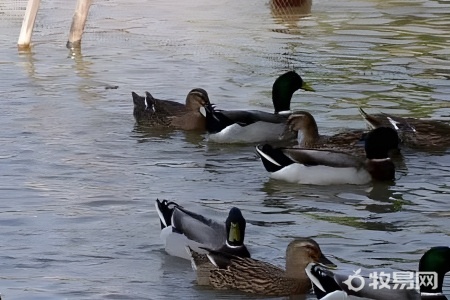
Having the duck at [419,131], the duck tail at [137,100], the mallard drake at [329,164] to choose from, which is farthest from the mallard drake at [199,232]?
the duck tail at [137,100]

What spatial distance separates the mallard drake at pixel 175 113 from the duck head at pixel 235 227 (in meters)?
5.25

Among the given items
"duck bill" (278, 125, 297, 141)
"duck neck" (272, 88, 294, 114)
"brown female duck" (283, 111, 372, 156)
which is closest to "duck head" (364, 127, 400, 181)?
"brown female duck" (283, 111, 372, 156)

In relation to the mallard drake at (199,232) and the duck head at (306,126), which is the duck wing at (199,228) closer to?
the mallard drake at (199,232)

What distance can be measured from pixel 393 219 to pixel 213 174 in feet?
7.02

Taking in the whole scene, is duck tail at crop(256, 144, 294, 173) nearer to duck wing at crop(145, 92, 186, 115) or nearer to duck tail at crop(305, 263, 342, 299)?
duck wing at crop(145, 92, 186, 115)

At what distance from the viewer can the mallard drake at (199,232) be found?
888 cm

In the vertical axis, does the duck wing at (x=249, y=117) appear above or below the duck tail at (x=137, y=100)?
above

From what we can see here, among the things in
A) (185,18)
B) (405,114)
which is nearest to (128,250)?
(405,114)

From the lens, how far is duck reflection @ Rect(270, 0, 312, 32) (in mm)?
21891

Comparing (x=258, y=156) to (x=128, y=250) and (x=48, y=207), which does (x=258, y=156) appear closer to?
(x=48, y=207)

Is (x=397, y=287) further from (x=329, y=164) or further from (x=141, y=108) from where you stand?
(x=141, y=108)

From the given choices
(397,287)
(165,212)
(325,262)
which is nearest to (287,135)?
(165,212)

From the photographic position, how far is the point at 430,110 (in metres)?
14.6

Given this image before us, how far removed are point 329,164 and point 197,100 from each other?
298cm
